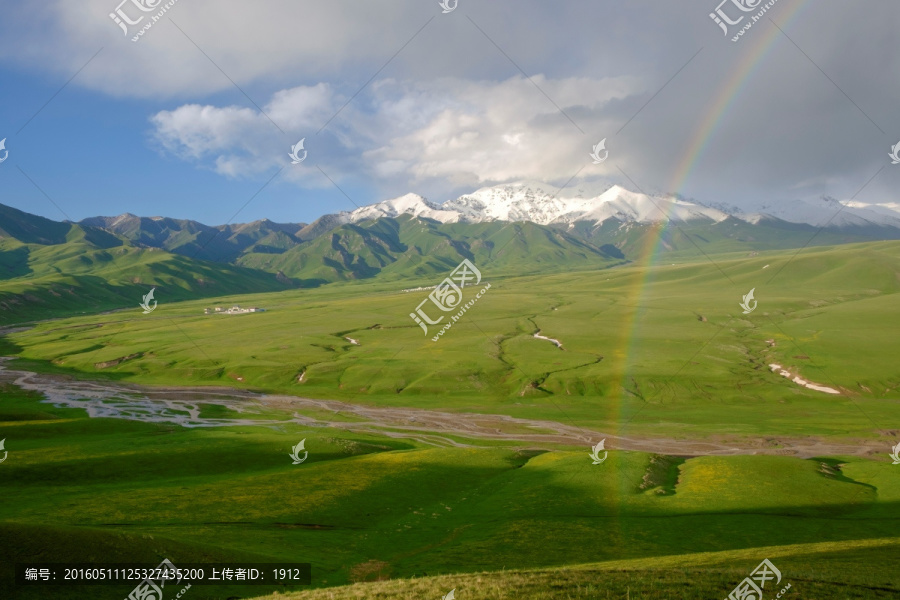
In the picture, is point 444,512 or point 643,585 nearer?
point 643,585

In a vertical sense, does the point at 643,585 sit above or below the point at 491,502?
above

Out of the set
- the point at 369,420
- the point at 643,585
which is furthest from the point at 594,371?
the point at 643,585

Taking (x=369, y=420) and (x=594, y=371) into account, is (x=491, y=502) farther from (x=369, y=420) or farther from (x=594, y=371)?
(x=594, y=371)

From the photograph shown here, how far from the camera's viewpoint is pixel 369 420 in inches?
4451

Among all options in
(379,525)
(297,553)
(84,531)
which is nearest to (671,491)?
(379,525)

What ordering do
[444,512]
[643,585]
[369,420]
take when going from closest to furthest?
[643,585] → [444,512] → [369,420]

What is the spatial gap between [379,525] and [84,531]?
23667mm

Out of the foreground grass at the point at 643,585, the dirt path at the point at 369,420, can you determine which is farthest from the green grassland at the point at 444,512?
the dirt path at the point at 369,420

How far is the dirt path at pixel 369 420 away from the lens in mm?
92188

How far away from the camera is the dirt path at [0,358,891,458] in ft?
302

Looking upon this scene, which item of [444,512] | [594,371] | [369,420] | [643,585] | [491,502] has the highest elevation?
[594,371]

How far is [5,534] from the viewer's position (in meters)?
27.6

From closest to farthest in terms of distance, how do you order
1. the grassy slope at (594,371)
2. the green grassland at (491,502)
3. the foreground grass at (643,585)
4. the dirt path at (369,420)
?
the foreground grass at (643,585), the green grassland at (491,502), the dirt path at (369,420), the grassy slope at (594,371)

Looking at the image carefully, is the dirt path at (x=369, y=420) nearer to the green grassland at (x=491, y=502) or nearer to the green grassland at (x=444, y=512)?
the green grassland at (x=491, y=502)
